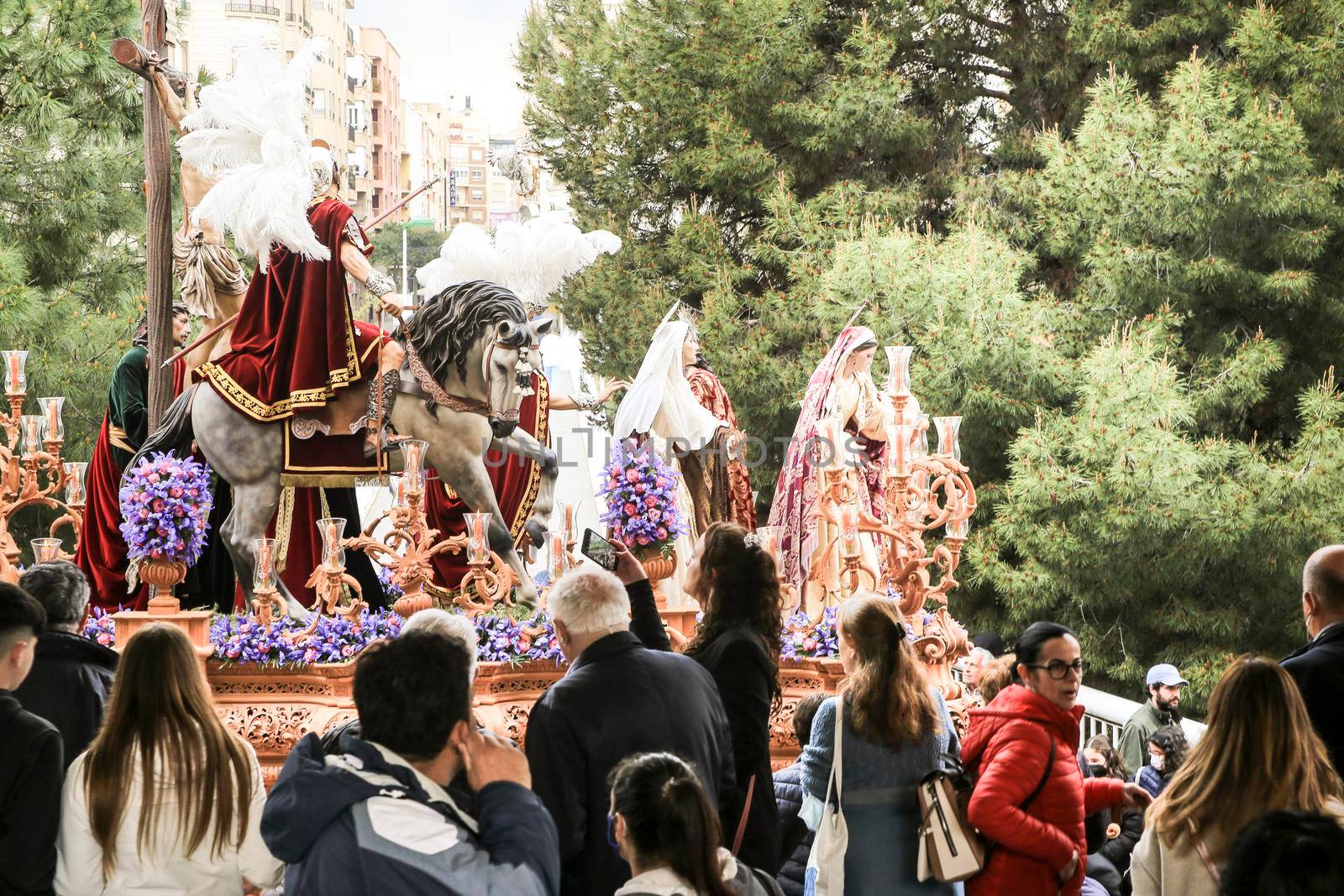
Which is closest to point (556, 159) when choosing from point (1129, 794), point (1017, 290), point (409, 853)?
point (1017, 290)

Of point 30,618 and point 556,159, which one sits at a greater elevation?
point 556,159

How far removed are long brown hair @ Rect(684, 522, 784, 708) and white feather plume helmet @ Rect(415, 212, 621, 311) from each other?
4.31 metres

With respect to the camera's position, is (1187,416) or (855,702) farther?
(1187,416)

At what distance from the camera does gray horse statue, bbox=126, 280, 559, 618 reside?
671cm

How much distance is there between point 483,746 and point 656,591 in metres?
4.38

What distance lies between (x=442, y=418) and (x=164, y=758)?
13.2 feet

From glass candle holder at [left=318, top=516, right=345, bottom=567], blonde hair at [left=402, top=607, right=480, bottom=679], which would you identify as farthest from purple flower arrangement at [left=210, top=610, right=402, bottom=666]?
blonde hair at [left=402, top=607, right=480, bottom=679]

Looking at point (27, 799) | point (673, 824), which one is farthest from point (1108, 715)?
point (27, 799)

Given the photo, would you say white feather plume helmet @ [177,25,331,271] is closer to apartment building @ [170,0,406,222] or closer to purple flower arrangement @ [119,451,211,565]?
purple flower arrangement @ [119,451,211,565]

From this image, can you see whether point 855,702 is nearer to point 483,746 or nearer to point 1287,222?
point 483,746

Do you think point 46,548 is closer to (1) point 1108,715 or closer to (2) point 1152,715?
(2) point 1152,715

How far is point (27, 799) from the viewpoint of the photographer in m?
2.91

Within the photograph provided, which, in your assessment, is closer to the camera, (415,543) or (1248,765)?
(1248,765)

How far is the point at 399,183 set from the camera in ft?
135
